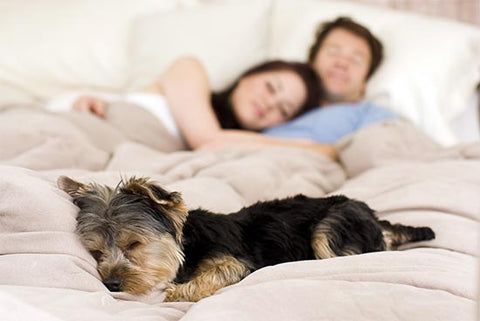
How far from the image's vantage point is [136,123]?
3178 mm

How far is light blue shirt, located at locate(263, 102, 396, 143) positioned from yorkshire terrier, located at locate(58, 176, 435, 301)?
5.07 feet

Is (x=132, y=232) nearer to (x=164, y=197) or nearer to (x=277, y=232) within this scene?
(x=164, y=197)

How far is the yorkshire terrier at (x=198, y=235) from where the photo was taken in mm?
1647

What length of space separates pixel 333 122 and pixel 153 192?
2.01 m

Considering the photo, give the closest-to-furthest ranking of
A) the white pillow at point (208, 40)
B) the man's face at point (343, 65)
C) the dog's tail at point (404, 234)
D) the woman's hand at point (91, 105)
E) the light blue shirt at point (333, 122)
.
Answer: the dog's tail at point (404, 234) < the woman's hand at point (91, 105) < the light blue shirt at point (333, 122) < the man's face at point (343, 65) < the white pillow at point (208, 40)

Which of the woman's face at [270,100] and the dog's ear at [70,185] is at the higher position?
the dog's ear at [70,185]

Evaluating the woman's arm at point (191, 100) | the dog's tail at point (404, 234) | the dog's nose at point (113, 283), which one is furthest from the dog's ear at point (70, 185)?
the woman's arm at point (191, 100)

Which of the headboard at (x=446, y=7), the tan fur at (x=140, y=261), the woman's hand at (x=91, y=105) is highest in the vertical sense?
the headboard at (x=446, y=7)

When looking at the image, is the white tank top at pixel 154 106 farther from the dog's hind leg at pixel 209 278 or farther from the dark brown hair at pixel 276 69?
the dog's hind leg at pixel 209 278

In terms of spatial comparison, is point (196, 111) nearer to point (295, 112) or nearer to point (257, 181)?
point (295, 112)

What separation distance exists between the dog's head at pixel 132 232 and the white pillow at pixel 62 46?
2.64 m

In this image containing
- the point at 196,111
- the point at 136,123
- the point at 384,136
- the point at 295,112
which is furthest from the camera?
the point at 295,112

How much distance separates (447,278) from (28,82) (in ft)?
10.6

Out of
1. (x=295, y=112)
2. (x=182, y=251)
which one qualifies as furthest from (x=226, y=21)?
(x=182, y=251)
